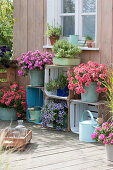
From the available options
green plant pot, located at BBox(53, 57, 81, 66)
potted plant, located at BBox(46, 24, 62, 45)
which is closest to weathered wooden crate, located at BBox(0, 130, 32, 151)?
green plant pot, located at BBox(53, 57, 81, 66)

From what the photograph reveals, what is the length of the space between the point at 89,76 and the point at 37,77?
1.25 metres

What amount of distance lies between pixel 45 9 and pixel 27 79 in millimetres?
1309

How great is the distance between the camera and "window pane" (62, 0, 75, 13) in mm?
5938

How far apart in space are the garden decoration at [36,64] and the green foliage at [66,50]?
34 cm

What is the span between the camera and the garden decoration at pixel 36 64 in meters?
5.74

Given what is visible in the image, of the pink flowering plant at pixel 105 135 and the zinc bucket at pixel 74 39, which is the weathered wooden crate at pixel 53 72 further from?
the pink flowering plant at pixel 105 135

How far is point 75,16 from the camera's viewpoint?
584cm

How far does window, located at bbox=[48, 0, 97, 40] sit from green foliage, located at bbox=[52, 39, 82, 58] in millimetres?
423

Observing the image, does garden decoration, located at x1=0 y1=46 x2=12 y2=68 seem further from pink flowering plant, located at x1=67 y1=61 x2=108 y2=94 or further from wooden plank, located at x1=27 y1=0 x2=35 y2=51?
pink flowering plant, located at x1=67 y1=61 x2=108 y2=94

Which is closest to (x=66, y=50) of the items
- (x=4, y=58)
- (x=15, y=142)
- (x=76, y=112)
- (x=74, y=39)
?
(x=74, y=39)

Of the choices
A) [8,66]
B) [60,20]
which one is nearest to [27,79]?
[8,66]

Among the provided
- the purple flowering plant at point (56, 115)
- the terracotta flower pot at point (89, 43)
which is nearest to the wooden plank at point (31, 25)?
the terracotta flower pot at point (89, 43)

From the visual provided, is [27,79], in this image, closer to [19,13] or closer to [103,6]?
[19,13]

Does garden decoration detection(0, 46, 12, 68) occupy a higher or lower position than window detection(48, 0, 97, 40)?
lower
